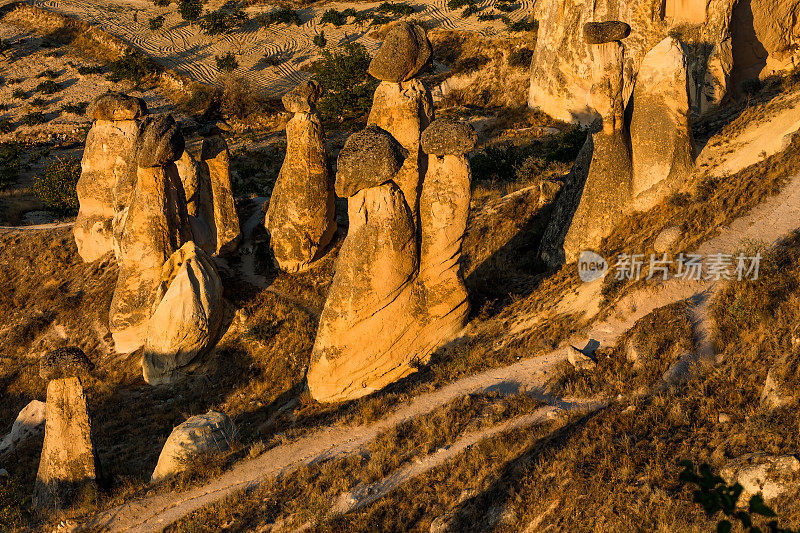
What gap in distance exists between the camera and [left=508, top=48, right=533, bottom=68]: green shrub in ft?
120

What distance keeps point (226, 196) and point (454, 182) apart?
712 centimetres

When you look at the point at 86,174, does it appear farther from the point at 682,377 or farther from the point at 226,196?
the point at 682,377

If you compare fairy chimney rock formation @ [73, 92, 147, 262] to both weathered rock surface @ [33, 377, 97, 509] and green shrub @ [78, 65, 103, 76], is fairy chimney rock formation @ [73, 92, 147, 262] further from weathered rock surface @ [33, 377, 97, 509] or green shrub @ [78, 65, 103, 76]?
green shrub @ [78, 65, 103, 76]

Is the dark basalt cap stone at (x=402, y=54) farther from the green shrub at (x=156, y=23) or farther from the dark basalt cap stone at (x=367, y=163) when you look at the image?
the green shrub at (x=156, y=23)

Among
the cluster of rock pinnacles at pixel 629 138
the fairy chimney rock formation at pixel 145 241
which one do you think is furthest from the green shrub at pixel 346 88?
the cluster of rock pinnacles at pixel 629 138

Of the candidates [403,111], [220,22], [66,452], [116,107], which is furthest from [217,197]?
[220,22]

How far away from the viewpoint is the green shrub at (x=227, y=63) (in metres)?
42.3

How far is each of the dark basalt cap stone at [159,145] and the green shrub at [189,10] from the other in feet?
123

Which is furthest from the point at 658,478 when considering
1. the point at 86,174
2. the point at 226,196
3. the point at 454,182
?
the point at 86,174

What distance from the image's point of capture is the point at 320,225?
15.4 m

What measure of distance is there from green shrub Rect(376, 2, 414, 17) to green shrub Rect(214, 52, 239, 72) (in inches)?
388

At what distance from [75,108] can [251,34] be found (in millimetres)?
13446

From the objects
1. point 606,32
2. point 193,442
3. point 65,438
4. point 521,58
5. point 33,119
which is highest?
point 606,32

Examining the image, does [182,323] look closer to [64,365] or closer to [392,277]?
[64,365]
